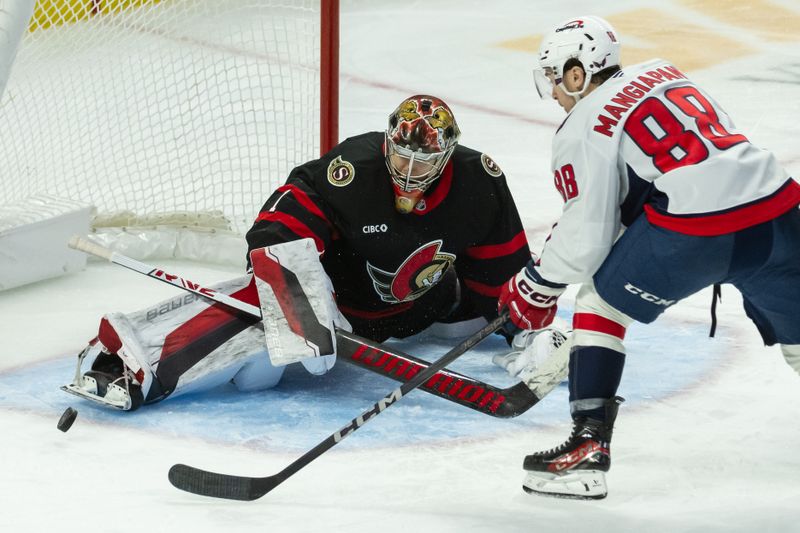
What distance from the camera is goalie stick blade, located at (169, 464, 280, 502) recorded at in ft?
7.37

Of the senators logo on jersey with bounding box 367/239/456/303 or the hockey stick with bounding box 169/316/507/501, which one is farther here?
the senators logo on jersey with bounding box 367/239/456/303

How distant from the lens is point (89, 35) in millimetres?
4035

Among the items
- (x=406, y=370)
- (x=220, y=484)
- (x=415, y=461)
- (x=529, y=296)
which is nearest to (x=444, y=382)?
(x=406, y=370)

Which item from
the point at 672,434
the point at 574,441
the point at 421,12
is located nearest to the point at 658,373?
the point at 672,434

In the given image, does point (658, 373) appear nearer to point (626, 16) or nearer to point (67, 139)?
point (67, 139)

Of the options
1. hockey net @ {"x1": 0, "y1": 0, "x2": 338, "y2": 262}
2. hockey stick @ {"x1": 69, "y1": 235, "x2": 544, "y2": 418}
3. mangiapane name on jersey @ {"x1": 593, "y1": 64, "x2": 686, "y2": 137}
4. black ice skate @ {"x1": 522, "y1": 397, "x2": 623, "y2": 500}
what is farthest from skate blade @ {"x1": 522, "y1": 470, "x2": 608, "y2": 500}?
hockey net @ {"x1": 0, "y1": 0, "x2": 338, "y2": 262}

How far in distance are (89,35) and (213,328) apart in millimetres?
1677

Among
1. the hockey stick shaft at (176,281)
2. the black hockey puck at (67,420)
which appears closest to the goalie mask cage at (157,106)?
the hockey stick shaft at (176,281)

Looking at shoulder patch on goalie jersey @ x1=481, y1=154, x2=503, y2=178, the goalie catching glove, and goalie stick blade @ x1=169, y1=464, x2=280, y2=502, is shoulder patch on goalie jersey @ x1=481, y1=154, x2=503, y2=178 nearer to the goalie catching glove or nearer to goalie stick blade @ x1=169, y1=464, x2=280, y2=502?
the goalie catching glove

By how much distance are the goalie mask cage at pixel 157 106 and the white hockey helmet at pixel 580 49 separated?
1.61m

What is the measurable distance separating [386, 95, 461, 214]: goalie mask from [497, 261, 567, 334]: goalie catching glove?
1.30 feet

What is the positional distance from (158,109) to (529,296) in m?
2.03

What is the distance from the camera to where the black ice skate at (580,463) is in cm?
216

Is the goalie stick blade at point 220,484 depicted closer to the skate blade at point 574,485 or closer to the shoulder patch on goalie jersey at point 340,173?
the skate blade at point 574,485
